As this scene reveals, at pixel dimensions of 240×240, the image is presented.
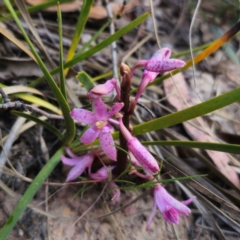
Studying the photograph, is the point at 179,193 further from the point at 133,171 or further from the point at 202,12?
the point at 202,12

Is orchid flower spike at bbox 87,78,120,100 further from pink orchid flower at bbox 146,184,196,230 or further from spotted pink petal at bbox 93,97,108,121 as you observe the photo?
pink orchid flower at bbox 146,184,196,230

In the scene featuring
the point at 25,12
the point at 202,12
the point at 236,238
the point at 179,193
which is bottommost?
the point at 236,238

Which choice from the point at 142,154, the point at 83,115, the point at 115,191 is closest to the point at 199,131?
the point at 115,191

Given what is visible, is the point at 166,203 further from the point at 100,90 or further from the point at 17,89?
the point at 17,89

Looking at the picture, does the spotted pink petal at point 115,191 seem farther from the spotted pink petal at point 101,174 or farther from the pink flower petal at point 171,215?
the pink flower petal at point 171,215

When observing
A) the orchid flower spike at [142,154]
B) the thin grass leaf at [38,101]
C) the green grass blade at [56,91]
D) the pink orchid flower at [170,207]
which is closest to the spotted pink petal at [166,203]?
the pink orchid flower at [170,207]

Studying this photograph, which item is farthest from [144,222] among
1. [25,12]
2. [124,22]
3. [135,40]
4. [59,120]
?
[124,22]

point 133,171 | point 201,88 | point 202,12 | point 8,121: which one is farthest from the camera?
point 202,12
